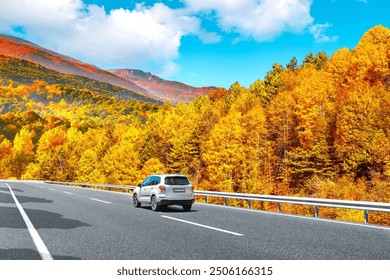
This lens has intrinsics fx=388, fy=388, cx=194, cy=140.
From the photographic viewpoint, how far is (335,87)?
55469 millimetres

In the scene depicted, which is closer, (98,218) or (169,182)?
(98,218)

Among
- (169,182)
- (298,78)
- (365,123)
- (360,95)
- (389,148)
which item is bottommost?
(169,182)

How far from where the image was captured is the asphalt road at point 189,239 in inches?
265

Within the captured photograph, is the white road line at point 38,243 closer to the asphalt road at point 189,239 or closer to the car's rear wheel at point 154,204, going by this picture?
the asphalt road at point 189,239

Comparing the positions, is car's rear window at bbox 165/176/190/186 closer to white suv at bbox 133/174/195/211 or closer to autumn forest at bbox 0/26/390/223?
white suv at bbox 133/174/195/211

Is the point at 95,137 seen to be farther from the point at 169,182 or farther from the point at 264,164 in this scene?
the point at 169,182

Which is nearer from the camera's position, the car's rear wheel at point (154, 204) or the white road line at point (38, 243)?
the white road line at point (38, 243)

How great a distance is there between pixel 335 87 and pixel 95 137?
69087mm

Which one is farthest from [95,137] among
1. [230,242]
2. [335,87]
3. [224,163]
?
[230,242]

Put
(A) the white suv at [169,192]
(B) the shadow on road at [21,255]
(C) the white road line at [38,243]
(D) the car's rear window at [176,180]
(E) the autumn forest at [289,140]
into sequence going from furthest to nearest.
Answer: (E) the autumn forest at [289,140]
(D) the car's rear window at [176,180]
(A) the white suv at [169,192]
(C) the white road line at [38,243]
(B) the shadow on road at [21,255]

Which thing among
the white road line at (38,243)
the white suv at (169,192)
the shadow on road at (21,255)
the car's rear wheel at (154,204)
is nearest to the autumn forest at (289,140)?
the white suv at (169,192)

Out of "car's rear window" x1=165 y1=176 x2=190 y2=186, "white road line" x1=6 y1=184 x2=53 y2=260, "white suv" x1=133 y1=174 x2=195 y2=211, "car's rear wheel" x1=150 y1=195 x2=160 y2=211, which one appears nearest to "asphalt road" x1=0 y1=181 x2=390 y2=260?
"white road line" x1=6 y1=184 x2=53 y2=260

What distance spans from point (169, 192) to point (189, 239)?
7197 mm

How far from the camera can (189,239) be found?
8.33 meters
